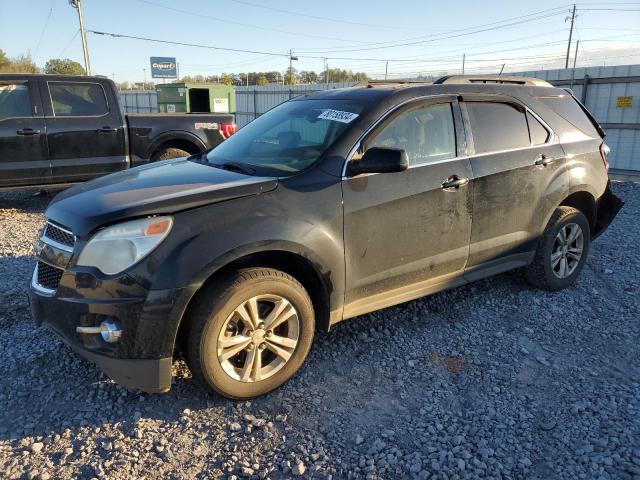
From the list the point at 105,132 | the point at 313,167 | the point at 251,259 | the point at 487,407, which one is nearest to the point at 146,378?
the point at 251,259

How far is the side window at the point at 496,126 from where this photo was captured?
3914 millimetres

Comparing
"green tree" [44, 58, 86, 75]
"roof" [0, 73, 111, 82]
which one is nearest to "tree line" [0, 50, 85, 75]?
"green tree" [44, 58, 86, 75]

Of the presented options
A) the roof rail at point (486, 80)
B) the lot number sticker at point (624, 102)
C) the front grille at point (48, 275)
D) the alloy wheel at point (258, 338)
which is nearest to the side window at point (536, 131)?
the roof rail at point (486, 80)

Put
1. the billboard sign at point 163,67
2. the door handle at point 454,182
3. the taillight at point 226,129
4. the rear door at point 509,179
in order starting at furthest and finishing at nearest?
the billboard sign at point 163,67 < the taillight at point 226,129 < the rear door at point 509,179 < the door handle at point 454,182

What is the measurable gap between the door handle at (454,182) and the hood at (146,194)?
1289mm

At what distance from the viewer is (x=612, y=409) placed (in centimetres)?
300

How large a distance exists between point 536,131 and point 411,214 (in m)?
1.63

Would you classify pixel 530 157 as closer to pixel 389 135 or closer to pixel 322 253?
pixel 389 135

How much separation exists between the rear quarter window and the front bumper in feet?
11.9

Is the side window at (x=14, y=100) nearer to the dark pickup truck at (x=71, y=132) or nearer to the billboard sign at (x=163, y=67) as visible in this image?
the dark pickup truck at (x=71, y=132)

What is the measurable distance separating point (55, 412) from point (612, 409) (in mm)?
3239

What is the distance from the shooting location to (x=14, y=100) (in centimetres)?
712

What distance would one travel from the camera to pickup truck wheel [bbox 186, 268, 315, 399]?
279 centimetres

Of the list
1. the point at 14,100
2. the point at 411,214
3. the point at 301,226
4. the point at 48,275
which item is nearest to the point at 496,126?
the point at 411,214
